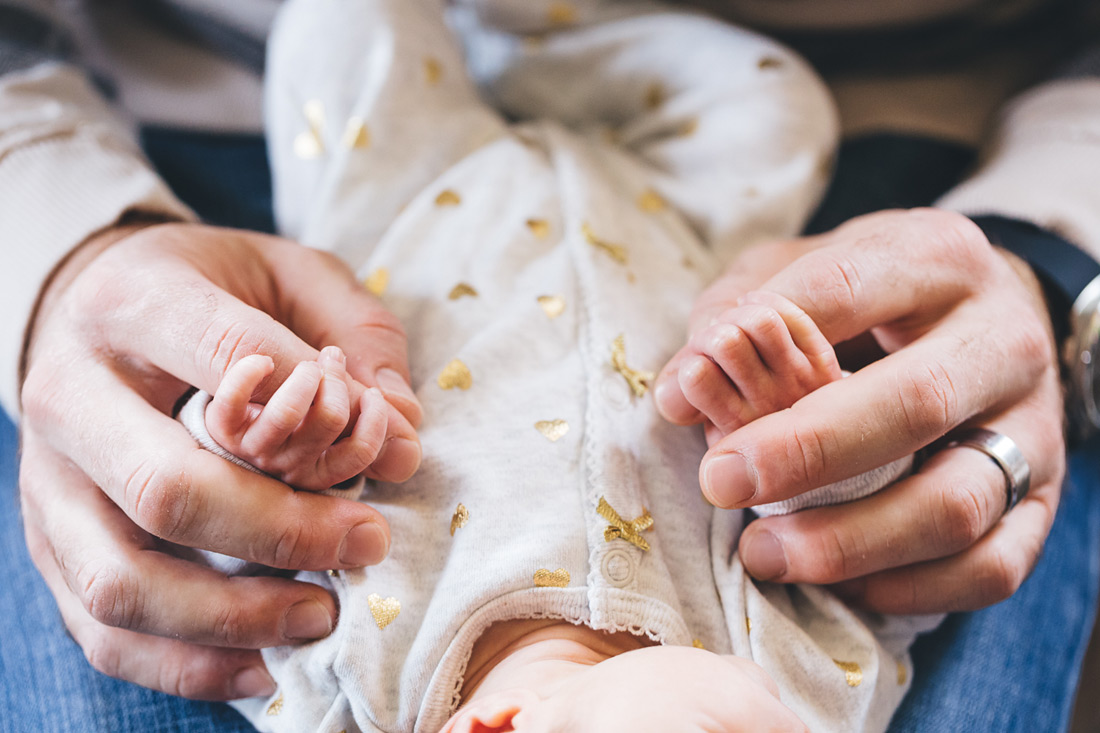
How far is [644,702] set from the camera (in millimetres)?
413

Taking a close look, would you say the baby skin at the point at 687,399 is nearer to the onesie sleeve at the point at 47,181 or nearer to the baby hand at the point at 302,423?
the baby hand at the point at 302,423

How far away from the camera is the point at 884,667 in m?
0.58

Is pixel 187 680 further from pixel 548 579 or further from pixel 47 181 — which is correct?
pixel 47 181

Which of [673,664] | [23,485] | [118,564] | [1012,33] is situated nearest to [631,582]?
[673,664]

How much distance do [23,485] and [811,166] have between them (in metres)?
0.84

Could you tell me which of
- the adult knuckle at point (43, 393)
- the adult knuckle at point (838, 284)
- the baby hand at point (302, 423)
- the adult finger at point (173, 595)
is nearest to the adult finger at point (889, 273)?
the adult knuckle at point (838, 284)

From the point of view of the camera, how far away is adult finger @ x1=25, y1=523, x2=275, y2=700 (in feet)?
1.76

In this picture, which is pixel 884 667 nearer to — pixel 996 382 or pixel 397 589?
pixel 996 382

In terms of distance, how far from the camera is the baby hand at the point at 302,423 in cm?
41

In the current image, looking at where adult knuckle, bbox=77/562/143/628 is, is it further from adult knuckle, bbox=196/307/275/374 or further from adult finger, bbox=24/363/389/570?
adult knuckle, bbox=196/307/275/374

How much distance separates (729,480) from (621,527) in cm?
9

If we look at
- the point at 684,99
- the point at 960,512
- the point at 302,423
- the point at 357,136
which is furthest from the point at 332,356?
the point at 684,99

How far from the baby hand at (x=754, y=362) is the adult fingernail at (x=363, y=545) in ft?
0.79

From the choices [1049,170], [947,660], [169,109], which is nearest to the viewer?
[947,660]
